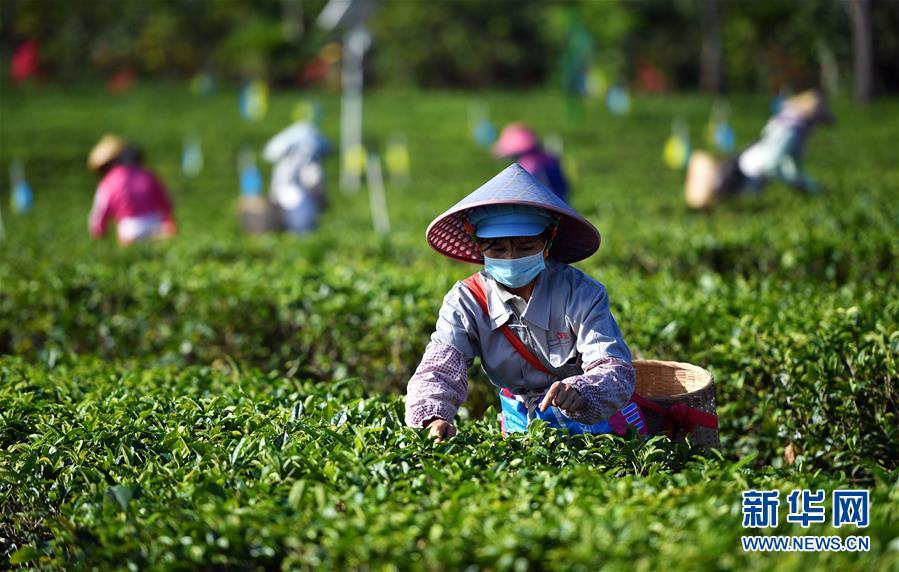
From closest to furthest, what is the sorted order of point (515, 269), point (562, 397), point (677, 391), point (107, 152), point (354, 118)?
1. point (562, 397)
2. point (515, 269)
3. point (677, 391)
4. point (107, 152)
5. point (354, 118)

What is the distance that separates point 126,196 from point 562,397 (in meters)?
8.05

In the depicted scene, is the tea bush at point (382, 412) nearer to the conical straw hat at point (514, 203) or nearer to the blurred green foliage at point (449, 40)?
the conical straw hat at point (514, 203)

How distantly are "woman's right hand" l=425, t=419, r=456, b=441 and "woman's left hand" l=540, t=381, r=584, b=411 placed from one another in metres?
0.32

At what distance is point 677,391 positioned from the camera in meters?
3.93

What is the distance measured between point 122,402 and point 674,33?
31.8 metres

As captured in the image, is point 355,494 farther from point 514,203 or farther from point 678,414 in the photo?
point 678,414

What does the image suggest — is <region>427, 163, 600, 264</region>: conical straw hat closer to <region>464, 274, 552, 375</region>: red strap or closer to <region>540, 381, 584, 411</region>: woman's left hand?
<region>464, 274, 552, 375</region>: red strap

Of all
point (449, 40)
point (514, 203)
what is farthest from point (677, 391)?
point (449, 40)

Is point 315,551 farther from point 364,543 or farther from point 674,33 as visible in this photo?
point 674,33

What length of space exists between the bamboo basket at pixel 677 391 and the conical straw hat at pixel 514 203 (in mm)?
602

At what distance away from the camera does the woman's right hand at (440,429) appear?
10.6 feet

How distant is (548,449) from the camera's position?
3125 millimetres

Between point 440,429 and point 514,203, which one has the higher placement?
point 514,203

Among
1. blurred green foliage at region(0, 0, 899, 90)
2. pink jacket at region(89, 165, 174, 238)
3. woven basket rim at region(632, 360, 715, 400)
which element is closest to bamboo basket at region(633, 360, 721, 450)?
woven basket rim at region(632, 360, 715, 400)
